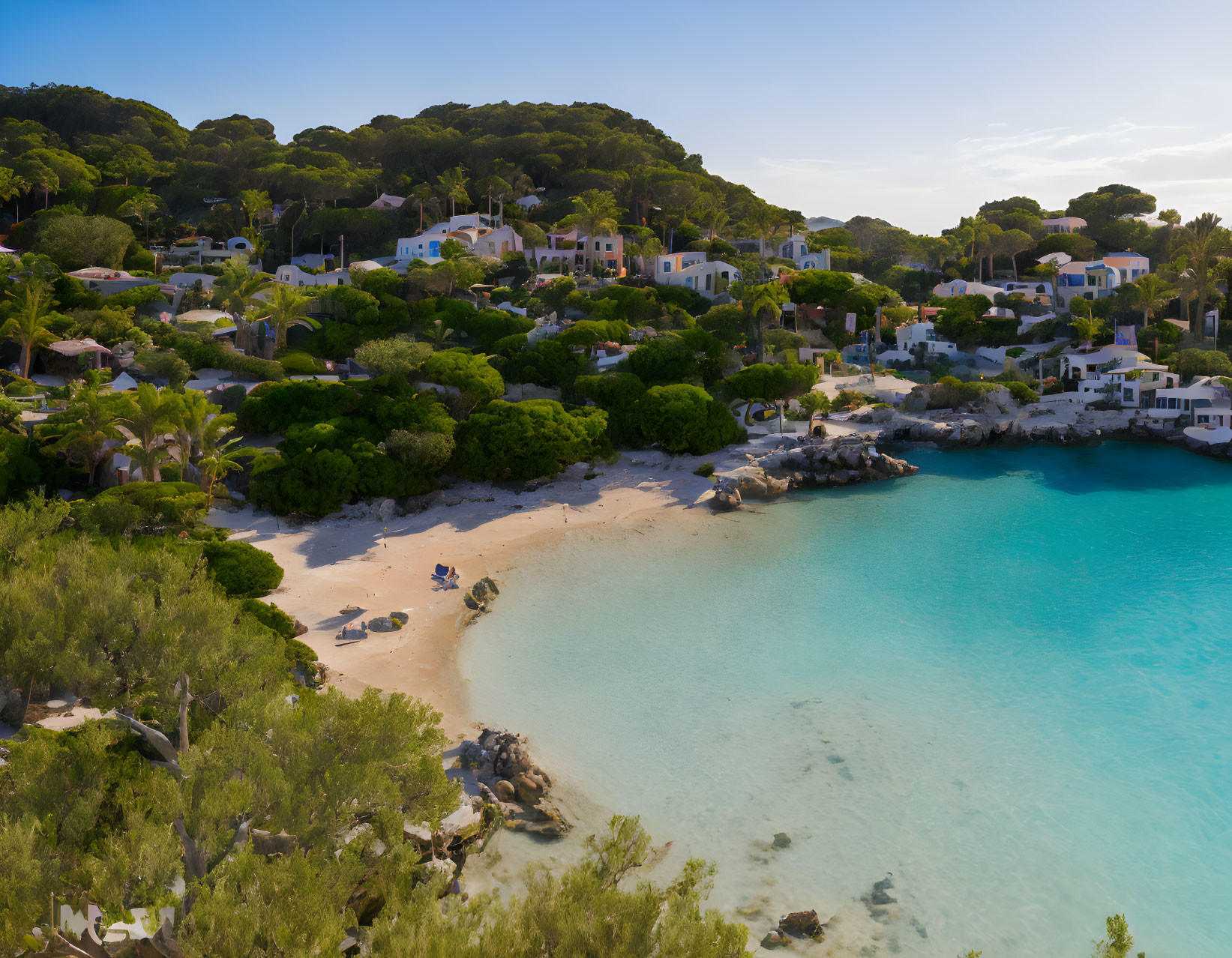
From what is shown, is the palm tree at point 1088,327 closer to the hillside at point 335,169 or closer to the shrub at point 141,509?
the hillside at point 335,169

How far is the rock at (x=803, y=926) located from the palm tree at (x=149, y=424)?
1064 inches

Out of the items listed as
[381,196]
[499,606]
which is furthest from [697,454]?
[381,196]

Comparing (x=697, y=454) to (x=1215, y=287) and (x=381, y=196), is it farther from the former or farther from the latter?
(x=381, y=196)

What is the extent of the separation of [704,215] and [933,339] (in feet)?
112

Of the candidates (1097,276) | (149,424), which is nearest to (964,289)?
(1097,276)

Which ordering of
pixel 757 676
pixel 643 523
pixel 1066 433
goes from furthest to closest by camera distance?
1. pixel 1066 433
2. pixel 643 523
3. pixel 757 676

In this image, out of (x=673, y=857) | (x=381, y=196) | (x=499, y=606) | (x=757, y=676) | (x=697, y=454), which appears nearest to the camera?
(x=673, y=857)

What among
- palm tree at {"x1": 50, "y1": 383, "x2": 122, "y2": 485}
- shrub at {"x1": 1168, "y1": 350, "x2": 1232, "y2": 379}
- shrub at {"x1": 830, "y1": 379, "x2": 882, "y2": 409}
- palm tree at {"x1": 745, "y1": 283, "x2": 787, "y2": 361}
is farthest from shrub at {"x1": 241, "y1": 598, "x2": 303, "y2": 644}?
shrub at {"x1": 1168, "y1": 350, "x2": 1232, "y2": 379}

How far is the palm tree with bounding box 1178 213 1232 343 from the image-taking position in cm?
5900

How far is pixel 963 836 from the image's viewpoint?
1597 cm

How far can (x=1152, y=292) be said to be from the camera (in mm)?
59344

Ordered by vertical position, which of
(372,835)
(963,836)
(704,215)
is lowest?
(963,836)

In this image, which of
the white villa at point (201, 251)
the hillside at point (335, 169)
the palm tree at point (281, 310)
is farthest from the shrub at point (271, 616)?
the hillside at point (335, 169)

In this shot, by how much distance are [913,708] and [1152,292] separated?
2137 inches
